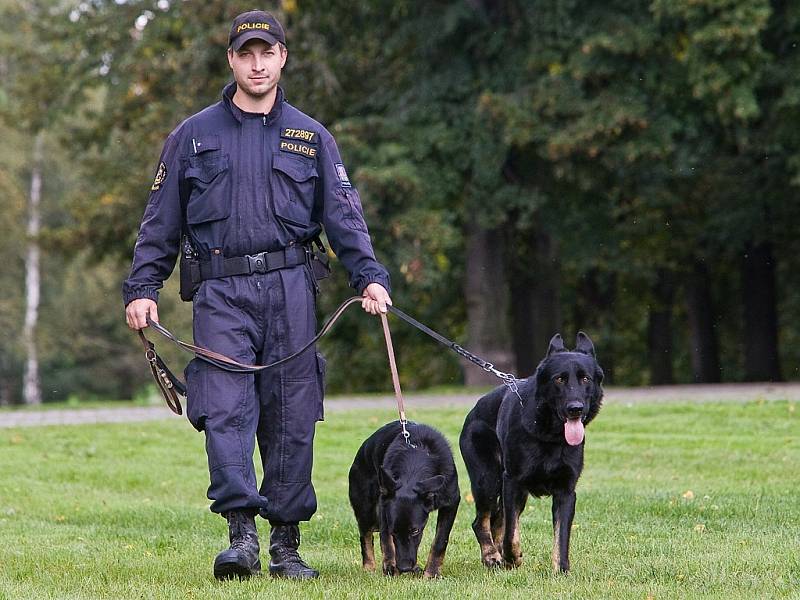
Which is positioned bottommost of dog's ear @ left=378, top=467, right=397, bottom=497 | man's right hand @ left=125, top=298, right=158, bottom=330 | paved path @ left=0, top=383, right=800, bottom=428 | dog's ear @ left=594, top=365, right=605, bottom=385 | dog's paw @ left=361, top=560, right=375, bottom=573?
dog's paw @ left=361, top=560, right=375, bottom=573

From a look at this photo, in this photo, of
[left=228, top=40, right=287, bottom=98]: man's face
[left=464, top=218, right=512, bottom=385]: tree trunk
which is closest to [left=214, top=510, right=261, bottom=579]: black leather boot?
[left=228, top=40, right=287, bottom=98]: man's face

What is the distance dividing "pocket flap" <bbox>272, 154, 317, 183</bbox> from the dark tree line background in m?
13.2

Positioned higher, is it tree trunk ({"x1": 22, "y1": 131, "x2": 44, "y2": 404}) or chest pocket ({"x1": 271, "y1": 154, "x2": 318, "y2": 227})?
tree trunk ({"x1": 22, "y1": 131, "x2": 44, "y2": 404})

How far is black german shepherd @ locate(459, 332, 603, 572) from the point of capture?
21.7 ft

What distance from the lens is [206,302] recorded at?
669 centimetres

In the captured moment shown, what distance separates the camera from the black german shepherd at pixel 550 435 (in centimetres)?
661

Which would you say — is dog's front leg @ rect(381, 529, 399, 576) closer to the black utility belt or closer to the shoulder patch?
the black utility belt

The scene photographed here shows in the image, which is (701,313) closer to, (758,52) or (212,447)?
(758,52)

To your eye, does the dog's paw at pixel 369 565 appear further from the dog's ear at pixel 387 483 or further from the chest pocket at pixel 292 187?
the chest pocket at pixel 292 187

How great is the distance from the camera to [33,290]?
148 feet

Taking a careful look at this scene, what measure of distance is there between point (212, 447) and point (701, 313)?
26129mm

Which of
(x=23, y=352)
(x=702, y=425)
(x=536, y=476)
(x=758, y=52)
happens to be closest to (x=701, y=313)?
(x=758, y=52)

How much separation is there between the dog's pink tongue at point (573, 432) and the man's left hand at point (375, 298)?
1041mm

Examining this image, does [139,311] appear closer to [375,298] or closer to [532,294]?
[375,298]
